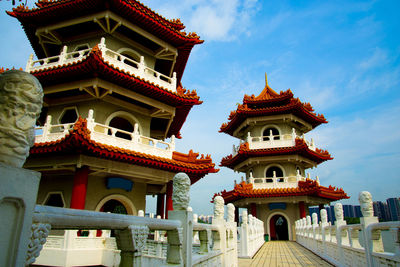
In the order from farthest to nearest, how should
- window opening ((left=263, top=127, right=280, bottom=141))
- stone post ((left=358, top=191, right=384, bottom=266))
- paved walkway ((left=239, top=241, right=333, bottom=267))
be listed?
window opening ((left=263, top=127, right=280, bottom=141)) < paved walkway ((left=239, top=241, right=333, bottom=267)) < stone post ((left=358, top=191, right=384, bottom=266))

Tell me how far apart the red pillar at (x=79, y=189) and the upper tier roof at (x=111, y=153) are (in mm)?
758

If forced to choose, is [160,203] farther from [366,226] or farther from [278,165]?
[366,226]

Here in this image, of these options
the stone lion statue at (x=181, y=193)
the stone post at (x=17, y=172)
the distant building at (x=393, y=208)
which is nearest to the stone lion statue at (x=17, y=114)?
the stone post at (x=17, y=172)

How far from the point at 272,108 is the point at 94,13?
15.4 metres

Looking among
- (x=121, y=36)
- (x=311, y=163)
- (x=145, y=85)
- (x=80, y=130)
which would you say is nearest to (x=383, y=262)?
(x=80, y=130)

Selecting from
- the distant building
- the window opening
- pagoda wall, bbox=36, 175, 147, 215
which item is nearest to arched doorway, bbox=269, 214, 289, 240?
the window opening

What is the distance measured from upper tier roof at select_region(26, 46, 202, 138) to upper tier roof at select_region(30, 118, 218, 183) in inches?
96.6

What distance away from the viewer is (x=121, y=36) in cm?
1361

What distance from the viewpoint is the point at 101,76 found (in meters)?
11.1

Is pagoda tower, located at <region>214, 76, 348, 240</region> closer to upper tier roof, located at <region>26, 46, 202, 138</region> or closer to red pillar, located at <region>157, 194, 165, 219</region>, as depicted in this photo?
red pillar, located at <region>157, 194, 165, 219</region>

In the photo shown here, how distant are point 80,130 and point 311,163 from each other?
19595mm

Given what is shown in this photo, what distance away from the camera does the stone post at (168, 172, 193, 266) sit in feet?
14.5

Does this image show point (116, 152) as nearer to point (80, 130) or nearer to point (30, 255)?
point (80, 130)

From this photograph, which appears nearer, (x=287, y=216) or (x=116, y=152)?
(x=116, y=152)
